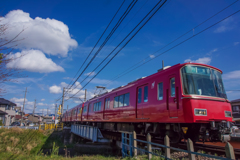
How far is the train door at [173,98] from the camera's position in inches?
251

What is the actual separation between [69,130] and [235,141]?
64.4 ft

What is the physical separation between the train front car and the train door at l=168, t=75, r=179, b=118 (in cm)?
34

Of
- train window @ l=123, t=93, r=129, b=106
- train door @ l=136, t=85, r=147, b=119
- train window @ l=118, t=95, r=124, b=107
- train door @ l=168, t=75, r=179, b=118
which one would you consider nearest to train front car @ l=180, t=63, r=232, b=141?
train door @ l=168, t=75, r=179, b=118

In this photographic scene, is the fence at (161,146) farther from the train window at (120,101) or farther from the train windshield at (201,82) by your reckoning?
the train window at (120,101)

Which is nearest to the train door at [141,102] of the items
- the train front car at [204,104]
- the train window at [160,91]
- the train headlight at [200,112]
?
the train window at [160,91]

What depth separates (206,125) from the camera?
20.9 feet

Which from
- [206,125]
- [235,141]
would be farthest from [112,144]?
[235,141]

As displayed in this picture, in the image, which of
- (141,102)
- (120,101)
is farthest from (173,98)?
(120,101)

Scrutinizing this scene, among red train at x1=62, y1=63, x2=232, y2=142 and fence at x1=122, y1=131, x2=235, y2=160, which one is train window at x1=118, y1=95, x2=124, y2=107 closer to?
red train at x1=62, y1=63, x2=232, y2=142

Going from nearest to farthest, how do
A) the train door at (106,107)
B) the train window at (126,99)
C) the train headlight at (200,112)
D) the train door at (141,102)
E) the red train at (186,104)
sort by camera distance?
1. the train headlight at (200,112)
2. the red train at (186,104)
3. the train door at (141,102)
4. the train window at (126,99)
5. the train door at (106,107)

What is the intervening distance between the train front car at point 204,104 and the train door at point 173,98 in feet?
1.12

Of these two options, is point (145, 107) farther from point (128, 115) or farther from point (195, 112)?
point (195, 112)

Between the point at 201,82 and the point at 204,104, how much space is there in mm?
909

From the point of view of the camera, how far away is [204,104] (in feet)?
20.3
